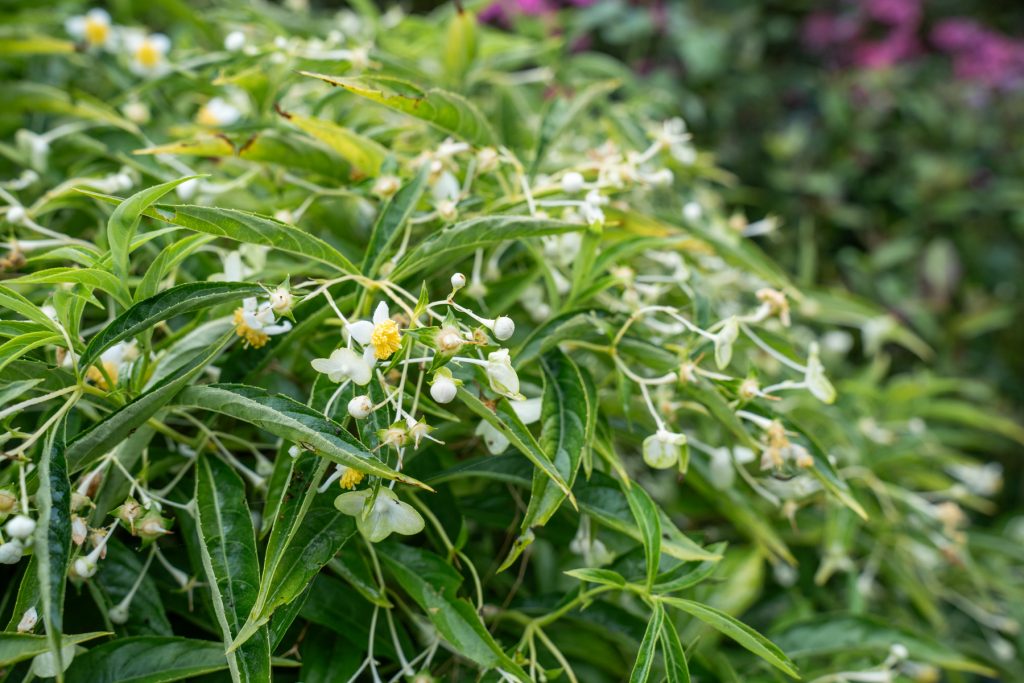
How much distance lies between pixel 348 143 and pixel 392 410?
0.83ft

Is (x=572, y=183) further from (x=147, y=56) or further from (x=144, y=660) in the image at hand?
(x=147, y=56)

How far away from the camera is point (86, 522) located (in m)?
0.52

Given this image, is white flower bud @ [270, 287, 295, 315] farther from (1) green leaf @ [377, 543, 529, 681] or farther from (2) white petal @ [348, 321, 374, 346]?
(1) green leaf @ [377, 543, 529, 681]

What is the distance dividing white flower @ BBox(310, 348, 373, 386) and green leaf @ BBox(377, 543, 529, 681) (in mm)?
147

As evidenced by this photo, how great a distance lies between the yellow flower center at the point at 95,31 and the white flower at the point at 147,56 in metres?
0.03

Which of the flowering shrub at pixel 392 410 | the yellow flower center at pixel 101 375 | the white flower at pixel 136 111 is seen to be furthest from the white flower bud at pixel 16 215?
the white flower at pixel 136 111

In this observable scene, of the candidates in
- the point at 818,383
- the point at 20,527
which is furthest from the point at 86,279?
the point at 818,383

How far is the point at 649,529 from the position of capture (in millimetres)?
551

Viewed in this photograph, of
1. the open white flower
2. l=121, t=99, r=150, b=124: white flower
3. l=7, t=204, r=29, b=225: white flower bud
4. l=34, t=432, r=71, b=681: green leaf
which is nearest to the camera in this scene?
l=34, t=432, r=71, b=681: green leaf

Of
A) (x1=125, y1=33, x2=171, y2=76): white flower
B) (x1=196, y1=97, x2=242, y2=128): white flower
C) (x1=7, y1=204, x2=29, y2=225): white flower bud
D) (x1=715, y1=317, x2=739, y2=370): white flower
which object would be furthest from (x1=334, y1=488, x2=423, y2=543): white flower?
(x1=125, y1=33, x2=171, y2=76): white flower

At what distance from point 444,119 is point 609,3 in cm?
115

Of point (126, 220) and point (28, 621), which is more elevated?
point (126, 220)

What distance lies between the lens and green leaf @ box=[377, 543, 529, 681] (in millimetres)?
520

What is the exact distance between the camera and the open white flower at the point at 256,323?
0.51m
